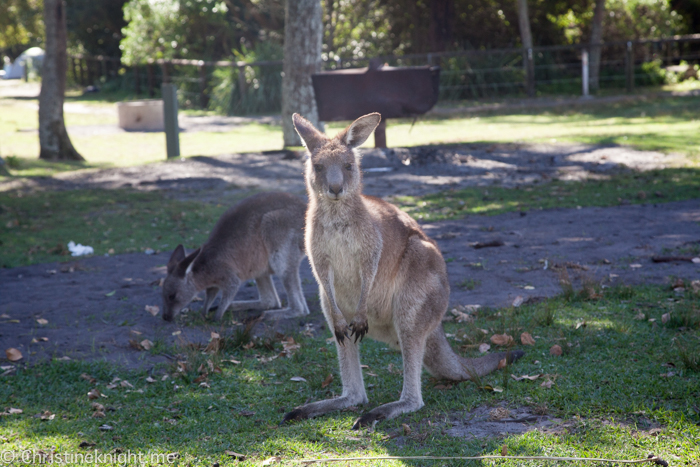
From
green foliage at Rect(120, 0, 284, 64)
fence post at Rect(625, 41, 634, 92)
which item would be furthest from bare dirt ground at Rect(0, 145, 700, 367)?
green foliage at Rect(120, 0, 284, 64)

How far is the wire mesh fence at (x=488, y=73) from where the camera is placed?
18.8 m

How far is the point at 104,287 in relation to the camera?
5605mm

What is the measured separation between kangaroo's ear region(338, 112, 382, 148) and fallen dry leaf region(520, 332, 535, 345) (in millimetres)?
1689

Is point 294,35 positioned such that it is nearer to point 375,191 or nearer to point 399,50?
point 375,191

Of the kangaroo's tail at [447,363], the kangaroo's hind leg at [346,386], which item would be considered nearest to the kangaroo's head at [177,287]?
the kangaroo's hind leg at [346,386]

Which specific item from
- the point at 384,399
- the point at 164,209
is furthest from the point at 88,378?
the point at 164,209

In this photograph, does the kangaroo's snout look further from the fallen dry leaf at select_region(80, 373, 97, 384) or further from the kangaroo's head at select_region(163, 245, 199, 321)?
the kangaroo's head at select_region(163, 245, 199, 321)

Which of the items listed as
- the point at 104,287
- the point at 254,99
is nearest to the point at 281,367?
the point at 104,287

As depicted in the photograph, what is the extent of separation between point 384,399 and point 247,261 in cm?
202

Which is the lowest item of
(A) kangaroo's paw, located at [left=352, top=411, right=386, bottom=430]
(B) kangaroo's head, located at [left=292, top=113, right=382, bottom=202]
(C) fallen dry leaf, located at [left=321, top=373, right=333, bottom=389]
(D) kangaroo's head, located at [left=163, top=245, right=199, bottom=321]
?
(C) fallen dry leaf, located at [left=321, top=373, right=333, bottom=389]

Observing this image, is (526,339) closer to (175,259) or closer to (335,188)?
(335,188)

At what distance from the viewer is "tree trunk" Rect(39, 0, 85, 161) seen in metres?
11.5

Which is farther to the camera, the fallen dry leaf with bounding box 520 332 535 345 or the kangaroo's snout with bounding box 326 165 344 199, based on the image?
the fallen dry leaf with bounding box 520 332 535 345

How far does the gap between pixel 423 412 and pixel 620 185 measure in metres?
5.99
